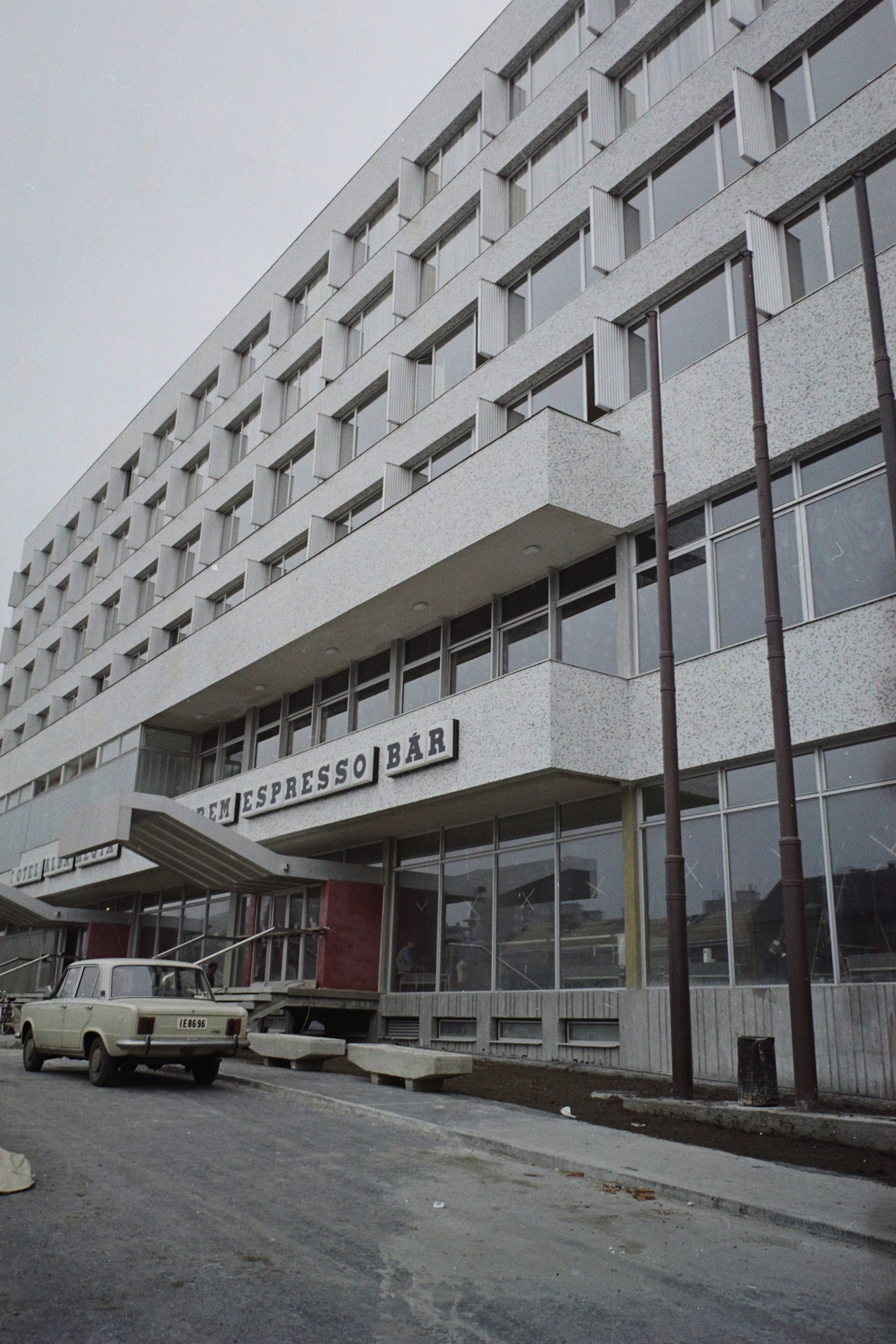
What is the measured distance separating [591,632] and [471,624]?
3.62m

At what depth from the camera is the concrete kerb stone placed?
923 centimetres

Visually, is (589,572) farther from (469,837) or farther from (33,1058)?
(33,1058)

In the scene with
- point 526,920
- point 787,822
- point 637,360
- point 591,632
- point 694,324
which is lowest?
point 526,920

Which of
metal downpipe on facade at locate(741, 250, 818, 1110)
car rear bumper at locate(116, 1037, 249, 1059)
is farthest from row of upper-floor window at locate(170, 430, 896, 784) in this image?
car rear bumper at locate(116, 1037, 249, 1059)

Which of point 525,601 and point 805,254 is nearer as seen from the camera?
point 805,254

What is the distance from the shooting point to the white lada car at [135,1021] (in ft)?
43.2

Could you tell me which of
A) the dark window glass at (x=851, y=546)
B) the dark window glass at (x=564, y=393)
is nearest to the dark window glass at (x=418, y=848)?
the dark window glass at (x=564, y=393)

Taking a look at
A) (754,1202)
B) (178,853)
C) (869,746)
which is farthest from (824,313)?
(178,853)

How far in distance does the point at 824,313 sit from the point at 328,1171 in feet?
41.6

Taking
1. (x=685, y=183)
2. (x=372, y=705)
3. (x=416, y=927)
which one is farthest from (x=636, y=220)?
(x=416, y=927)

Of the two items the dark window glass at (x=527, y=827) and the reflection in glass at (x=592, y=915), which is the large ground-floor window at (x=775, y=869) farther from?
the dark window glass at (x=527, y=827)

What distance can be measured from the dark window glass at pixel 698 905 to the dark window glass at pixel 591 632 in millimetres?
3153

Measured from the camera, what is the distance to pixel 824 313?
14859 millimetres

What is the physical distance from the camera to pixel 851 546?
1420 centimetres
